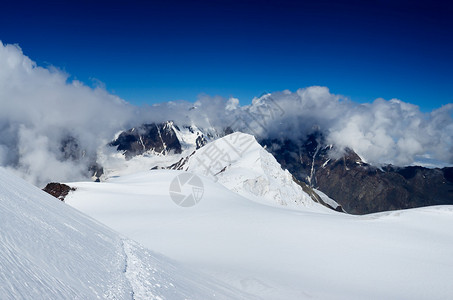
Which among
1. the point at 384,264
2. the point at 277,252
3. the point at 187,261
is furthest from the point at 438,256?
the point at 187,261

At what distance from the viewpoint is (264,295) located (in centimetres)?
1426

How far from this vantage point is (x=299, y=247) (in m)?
22.2

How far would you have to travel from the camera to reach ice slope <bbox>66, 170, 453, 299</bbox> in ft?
54.3

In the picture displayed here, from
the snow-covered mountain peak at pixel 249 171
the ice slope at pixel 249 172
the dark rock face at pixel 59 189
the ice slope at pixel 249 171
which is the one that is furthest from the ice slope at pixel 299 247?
the ice slope at pixel 249 171

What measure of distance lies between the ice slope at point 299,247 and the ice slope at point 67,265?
6.98 metres

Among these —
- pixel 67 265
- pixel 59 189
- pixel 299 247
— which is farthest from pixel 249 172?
pixel 67 265

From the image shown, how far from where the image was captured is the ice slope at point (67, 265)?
4.59 meters

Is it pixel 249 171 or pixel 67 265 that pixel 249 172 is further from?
pixel 67 265

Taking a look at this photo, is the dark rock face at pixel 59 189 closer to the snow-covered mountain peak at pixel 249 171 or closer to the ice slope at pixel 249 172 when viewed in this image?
the ice slope at pixel 249 172

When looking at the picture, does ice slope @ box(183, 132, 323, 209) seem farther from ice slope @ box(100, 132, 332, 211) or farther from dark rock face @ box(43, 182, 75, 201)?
dark rock face @ box(43, 182, 75, 201)

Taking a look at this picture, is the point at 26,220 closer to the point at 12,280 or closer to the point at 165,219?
the point at 12,280

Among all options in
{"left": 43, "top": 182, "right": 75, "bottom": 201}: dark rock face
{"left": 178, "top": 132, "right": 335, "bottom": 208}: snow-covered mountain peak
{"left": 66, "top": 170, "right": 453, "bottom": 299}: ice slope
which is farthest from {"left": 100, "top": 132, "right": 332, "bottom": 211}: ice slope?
{"left": 66, "top": 170, "right": 453, "bottom": 299}: ice slope

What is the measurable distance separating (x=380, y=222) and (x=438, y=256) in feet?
29.6

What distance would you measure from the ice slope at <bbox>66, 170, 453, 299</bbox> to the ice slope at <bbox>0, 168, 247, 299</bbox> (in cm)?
698
